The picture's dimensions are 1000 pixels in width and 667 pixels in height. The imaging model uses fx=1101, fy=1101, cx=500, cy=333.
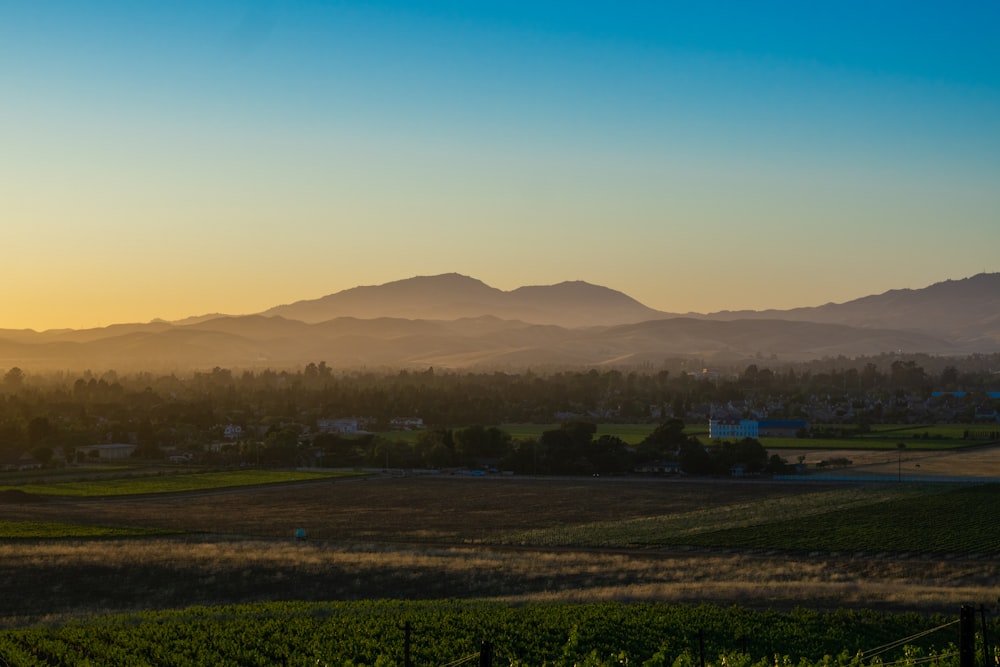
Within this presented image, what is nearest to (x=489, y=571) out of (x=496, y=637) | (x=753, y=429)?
(x=496, y=637)

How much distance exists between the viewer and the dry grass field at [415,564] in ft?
132

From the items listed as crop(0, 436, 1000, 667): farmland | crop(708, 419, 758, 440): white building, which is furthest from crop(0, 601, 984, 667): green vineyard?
crop(708, 419, 758, 440): white building

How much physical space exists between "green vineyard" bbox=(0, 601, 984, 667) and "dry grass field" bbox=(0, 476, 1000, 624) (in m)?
4.17

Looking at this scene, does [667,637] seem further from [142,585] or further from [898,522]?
[898,522]

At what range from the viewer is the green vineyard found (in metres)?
27.8

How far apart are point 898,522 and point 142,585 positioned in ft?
131

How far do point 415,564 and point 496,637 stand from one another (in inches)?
692

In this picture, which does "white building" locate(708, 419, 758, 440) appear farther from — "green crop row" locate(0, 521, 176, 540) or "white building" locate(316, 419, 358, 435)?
"green crop row" locate(0, 521, 176, 540)

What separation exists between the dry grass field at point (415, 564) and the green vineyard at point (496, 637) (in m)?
4.17

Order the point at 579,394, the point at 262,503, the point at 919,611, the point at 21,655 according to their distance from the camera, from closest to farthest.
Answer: the point at 21,655 → the point at 919,611 → the point at 262,503 → the point at 579,394

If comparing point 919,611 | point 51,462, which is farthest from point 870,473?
point 51,462

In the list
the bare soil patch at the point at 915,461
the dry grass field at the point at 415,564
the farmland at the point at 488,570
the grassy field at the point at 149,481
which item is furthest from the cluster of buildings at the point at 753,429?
the dry grass field at the point at 415,564

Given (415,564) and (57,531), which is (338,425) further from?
(415,564)

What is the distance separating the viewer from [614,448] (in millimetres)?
98312
